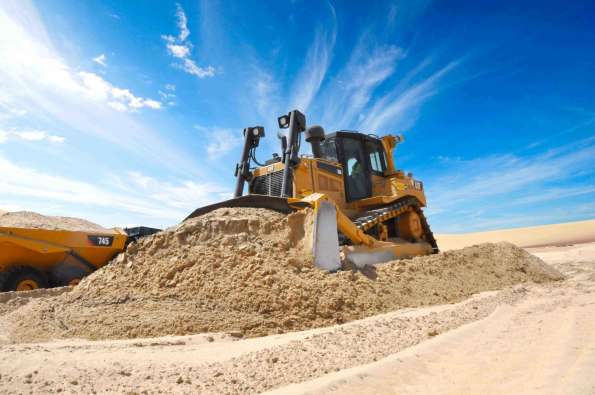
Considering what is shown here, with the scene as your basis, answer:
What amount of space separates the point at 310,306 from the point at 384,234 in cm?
416

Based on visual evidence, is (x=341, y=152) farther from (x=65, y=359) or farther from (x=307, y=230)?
(x=65, y=359)

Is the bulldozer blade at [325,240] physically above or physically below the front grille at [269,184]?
below

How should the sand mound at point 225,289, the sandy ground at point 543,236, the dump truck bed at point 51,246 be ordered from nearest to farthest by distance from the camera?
1. the sand mound at point 225,289
2. the dump truck bed at point 51,246
3. the sandy ground at point 543,236

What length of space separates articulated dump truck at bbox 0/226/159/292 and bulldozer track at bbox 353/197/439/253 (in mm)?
5510

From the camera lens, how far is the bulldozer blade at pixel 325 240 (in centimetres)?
489

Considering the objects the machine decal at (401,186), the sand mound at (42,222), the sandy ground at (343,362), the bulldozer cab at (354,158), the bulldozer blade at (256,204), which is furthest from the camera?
the machine decal at (401,186)

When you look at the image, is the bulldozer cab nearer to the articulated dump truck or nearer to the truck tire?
the articulated dump truck

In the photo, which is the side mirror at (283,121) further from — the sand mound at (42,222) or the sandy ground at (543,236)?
the sandy ground at (543,236)

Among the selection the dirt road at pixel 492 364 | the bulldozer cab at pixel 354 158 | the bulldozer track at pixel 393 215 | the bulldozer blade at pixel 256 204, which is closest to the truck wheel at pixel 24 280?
the bulldozer blade at pixel 256 204

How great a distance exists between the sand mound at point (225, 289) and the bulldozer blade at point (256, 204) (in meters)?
0.24

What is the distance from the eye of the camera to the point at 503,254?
7.71 m

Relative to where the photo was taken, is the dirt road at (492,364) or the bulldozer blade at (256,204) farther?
the bulldozer blade at (256,204)

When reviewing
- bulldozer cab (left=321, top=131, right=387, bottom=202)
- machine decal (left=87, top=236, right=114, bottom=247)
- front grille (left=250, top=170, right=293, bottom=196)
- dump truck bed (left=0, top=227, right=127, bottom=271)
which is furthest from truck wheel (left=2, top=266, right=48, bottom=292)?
bulldozer cab (left=321, top=131, right=387, bottom=202)

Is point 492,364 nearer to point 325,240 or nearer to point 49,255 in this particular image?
point 325,240
